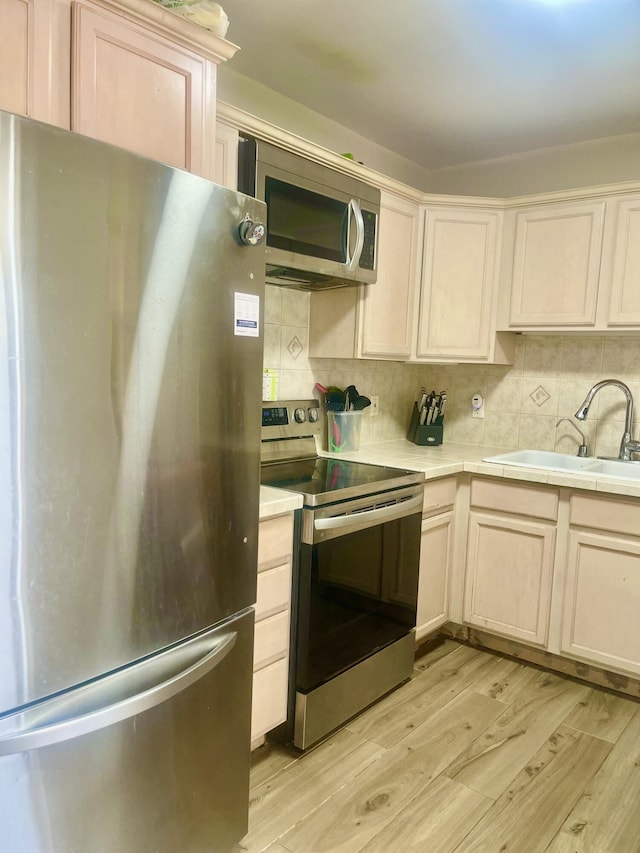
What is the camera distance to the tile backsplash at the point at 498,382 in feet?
8.49

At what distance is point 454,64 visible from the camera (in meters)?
2.15

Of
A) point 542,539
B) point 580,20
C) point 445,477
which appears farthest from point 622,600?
point 580,20

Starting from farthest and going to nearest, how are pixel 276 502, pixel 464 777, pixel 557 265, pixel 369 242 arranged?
pixel 557 265 < pixel 369 242 < pixel 464 777 < pixel 276 502

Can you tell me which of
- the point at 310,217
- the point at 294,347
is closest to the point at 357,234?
the point at 310,217

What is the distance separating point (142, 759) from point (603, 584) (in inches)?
74.4

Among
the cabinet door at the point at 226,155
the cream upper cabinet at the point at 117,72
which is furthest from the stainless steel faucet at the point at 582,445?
the cream upper cabinet at the point at 117,72

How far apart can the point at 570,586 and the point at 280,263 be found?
174cm

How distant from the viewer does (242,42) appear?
2064 millimetres

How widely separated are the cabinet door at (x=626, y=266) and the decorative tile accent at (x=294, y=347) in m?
1.36

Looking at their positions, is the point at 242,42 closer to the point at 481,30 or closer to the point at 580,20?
the point at 481,30

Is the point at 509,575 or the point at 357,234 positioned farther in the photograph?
the point at 509,575

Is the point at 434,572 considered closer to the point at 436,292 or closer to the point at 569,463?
the point at 569,463

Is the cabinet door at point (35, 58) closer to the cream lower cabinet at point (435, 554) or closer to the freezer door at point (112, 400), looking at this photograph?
the freezer door at point (112, 400)

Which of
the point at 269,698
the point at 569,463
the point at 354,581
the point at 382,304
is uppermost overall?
the point at 382,304
